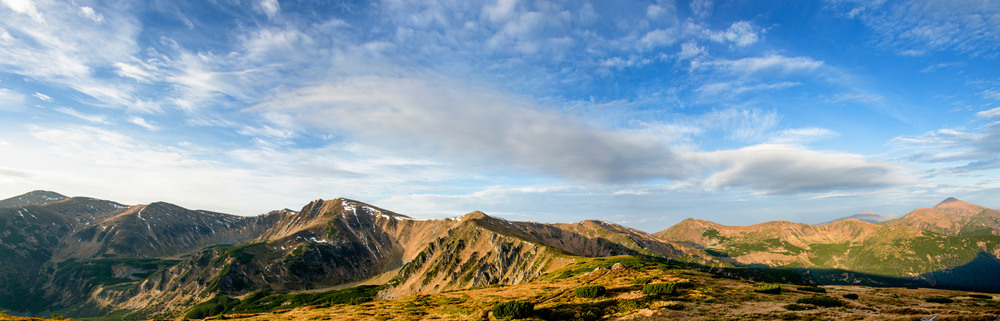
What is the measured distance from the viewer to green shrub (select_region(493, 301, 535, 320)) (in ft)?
144

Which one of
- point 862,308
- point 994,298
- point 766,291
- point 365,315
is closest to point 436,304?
point 365,315

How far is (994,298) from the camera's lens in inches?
1665

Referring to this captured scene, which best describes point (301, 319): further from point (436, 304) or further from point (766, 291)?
point (766, 291)

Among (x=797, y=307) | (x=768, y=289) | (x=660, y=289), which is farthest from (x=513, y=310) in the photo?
(x=768, y=289)

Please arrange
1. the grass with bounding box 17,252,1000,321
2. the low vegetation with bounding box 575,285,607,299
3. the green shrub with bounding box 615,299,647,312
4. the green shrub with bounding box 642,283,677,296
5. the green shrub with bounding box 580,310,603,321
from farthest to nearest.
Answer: the low vegetation with bounding box 575,285,607,299, the green shrub with bounding box 642,283,677,296, the green shrub with bounding box 615,299,647,312, the green shrub with bounding box 580,310,603,321, the grass with bounding box 17,252,1000,321

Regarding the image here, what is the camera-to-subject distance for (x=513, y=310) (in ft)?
146

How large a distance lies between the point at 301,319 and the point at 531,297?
34.8 metres

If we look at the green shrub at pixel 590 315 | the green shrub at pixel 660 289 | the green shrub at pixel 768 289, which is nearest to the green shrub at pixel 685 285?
the green shrub at pixel 660 289

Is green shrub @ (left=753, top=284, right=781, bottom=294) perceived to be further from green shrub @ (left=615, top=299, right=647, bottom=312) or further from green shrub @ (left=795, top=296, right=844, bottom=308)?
green shrub @ (left=615, top=299, right=647, bottom=312)

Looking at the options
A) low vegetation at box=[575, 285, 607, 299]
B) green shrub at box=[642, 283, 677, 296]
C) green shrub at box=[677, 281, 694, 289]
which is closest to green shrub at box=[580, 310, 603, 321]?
low vegetation at box=[575, 285, 607, 299]

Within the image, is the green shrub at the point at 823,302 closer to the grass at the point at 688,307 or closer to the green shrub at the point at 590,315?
the grass at the point at 688,307

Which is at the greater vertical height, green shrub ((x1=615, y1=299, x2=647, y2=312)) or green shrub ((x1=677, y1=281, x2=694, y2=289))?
green shrub ((x1=677, y1=281, x2=694, y2=289))

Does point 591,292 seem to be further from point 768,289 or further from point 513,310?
point 768,289

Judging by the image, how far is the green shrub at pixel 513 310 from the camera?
4404 cm
